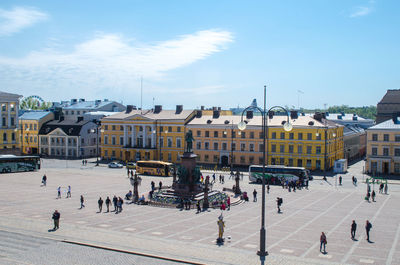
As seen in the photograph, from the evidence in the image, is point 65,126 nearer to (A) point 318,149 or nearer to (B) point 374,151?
(A) point 318,149

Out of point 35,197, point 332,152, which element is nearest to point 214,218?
point 35,197

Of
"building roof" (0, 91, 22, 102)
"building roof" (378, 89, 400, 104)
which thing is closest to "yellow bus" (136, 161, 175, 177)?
"building roof" (0, 91, 22, 102)

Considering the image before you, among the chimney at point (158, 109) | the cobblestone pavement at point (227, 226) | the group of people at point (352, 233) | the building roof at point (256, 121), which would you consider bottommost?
the cobblestone pavement at point (227, 226)

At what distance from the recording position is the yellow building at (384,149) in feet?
246

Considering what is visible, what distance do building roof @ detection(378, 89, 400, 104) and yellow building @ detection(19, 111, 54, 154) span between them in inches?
3211

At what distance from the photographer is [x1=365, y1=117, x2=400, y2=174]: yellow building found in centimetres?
7494

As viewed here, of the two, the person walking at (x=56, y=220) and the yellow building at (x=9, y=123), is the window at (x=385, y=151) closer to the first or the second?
the person walking at (x=56, y=220)

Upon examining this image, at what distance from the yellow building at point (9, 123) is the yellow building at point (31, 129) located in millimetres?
14406

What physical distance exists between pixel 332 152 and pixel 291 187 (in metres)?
27.9

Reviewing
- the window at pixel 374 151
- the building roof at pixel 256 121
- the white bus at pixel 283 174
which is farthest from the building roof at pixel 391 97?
the white bus at pixel 283 174

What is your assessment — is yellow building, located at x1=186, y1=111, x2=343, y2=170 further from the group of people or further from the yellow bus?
the group of people

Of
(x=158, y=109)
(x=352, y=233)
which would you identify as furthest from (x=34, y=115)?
(x=352, y=233)

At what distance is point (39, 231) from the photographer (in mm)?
32406

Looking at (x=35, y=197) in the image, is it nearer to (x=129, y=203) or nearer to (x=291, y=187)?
(x=129, y=203)
